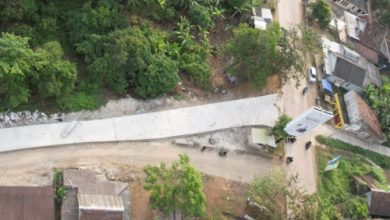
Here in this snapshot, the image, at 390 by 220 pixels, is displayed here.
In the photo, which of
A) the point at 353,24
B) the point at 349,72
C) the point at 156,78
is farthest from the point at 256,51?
the point at 353,24

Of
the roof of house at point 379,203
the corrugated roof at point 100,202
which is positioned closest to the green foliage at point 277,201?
the roof of house at point 379,203

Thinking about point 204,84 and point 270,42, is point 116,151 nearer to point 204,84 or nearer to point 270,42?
point 204,84

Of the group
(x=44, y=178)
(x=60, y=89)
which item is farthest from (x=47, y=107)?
(x=44, y=178)

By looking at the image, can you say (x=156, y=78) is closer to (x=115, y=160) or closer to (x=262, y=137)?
(x=115, y=160)

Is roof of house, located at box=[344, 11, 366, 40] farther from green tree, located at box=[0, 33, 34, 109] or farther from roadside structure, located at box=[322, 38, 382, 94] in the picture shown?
green tree, located at box=[0, 33, 34, 109]

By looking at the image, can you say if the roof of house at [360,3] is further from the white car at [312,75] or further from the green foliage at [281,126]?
the green foliage at [281,126]

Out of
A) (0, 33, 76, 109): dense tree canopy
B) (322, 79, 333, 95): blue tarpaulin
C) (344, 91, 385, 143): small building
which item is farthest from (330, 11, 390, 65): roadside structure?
(0, 33, 76, 109): dense tree canopy
